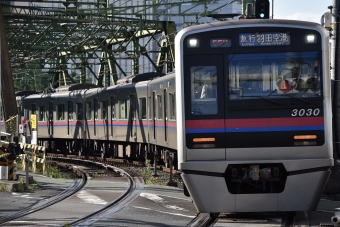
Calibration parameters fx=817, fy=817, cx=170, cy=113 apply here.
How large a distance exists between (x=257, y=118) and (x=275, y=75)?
0.60 metres

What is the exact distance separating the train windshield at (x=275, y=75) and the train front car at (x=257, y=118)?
0.01m

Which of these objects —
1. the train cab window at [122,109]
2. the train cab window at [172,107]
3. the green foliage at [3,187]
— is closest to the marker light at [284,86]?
the green foliage at [3,187]

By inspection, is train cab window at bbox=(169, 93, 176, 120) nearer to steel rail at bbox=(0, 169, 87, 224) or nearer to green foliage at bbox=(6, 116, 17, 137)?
steel rail at bbox=(0, 169, 87, 224)

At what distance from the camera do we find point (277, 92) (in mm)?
10516

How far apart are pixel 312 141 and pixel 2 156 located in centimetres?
799

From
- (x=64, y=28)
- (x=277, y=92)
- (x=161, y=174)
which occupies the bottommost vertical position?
(x=161, y=174)

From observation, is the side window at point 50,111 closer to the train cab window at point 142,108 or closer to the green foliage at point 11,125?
the train cab window at point 142,108

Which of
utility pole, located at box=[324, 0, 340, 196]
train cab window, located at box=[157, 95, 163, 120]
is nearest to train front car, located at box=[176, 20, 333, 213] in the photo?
utility pole, located at box=[324, 0, 340, 196]

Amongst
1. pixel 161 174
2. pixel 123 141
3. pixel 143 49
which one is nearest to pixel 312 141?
pixel 161 174

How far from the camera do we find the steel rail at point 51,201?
38.3ft

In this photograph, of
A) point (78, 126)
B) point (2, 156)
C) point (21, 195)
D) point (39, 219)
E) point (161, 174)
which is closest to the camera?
point (39, 219)

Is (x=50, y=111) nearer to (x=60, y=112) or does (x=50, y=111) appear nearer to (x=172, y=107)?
(x=60, y=112)

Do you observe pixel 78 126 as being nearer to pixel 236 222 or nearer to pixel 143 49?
pixel 143 49

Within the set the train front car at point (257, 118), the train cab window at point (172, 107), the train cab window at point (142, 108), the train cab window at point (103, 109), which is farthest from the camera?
the train cab window at point (103, 109)
